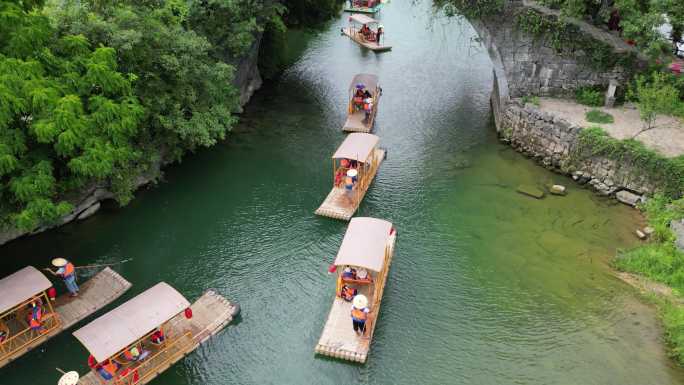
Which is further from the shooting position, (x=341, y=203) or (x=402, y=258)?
(x=341, y=203)

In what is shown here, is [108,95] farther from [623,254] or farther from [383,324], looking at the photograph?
[623,254]

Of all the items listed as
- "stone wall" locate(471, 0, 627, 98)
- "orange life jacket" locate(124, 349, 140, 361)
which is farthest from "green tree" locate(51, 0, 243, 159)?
"stone wall" locate(471, 0, 627, 98)

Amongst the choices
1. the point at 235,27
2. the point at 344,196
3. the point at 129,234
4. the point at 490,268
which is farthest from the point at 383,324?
the point at 235,27

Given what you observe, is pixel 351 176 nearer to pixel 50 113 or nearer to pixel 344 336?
pixel 344 336

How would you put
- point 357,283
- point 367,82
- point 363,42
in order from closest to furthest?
point 357,283, point 367,82, point 363,42

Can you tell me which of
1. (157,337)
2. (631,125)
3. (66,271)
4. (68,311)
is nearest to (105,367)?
(157,337)

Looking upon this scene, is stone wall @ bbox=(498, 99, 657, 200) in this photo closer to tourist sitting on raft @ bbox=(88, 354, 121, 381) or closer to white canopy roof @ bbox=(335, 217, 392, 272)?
white canopy roof @ bbox=(335, 217, 392, 272)

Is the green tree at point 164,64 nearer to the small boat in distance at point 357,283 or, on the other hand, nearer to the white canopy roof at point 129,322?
the white canopy roof at point 129,322
